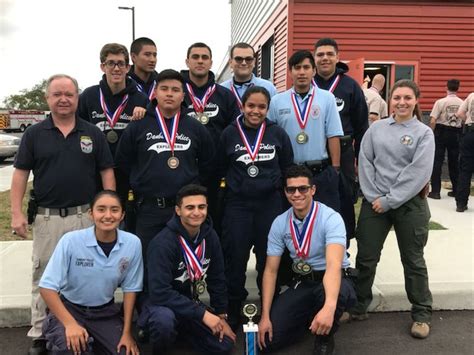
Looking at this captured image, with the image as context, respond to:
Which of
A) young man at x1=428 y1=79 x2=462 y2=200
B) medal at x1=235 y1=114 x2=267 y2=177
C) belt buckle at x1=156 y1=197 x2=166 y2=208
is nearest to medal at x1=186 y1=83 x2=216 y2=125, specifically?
medal at x1=235 y1=114 x2=267 y2=177

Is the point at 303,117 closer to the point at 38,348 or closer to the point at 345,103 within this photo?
the point at 345,103

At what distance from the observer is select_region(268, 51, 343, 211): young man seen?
4.12 metres

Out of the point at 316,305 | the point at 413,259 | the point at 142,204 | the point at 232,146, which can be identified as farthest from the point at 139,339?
the point at 413,259

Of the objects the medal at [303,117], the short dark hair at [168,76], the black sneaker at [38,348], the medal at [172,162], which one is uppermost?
the short dark hair at [168,76]

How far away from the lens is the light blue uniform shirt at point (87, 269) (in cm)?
333

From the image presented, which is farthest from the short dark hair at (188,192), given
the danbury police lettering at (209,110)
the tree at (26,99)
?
the tree at (26,99)

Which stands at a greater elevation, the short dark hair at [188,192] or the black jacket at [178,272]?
the short dark hair at [188,192]

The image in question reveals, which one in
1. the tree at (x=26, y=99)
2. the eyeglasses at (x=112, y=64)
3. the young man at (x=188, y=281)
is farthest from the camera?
the tree at (x=26, y=99)

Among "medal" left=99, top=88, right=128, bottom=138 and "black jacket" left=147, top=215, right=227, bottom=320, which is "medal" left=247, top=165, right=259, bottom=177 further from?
"medal" left=99, top=88, right=128, bottom=138

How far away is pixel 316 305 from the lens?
11.9 feet

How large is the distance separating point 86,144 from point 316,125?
6.31 ft

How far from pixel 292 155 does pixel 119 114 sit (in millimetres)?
1626

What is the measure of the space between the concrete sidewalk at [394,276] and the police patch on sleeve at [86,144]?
155 centimetres

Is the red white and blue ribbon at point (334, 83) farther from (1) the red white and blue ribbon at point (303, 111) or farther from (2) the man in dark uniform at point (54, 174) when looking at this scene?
(2) the man in dark uniform at point (54, 174)
